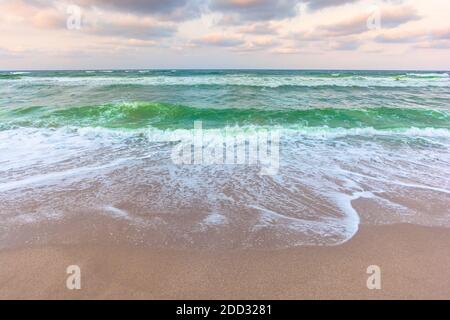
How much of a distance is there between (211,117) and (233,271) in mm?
9771

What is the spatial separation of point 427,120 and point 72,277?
13.3 metres

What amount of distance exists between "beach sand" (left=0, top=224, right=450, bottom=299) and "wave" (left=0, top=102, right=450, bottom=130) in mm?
7172

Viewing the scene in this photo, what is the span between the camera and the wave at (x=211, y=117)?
33.4ft

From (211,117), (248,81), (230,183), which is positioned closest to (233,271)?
(230,183)

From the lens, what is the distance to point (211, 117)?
472 inches

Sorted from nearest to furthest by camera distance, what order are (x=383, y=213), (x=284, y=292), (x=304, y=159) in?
1. (x=284, y=292)
2. (x=383, y=213)
3. (x=304, y=159)

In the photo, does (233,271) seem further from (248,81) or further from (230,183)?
(248,81)

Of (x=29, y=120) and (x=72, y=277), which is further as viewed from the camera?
(x=29, y=120)

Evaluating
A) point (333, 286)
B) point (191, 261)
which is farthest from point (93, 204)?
point (333, 286)

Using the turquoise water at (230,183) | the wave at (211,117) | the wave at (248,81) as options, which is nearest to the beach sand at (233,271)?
the turquoise water at (230,183)

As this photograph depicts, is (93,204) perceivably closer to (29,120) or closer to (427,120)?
(29,120)

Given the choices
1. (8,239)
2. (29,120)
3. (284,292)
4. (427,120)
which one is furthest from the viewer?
(427,120)

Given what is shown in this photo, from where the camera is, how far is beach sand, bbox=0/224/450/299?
2408 millimetres

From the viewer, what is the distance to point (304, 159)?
6.15 m
